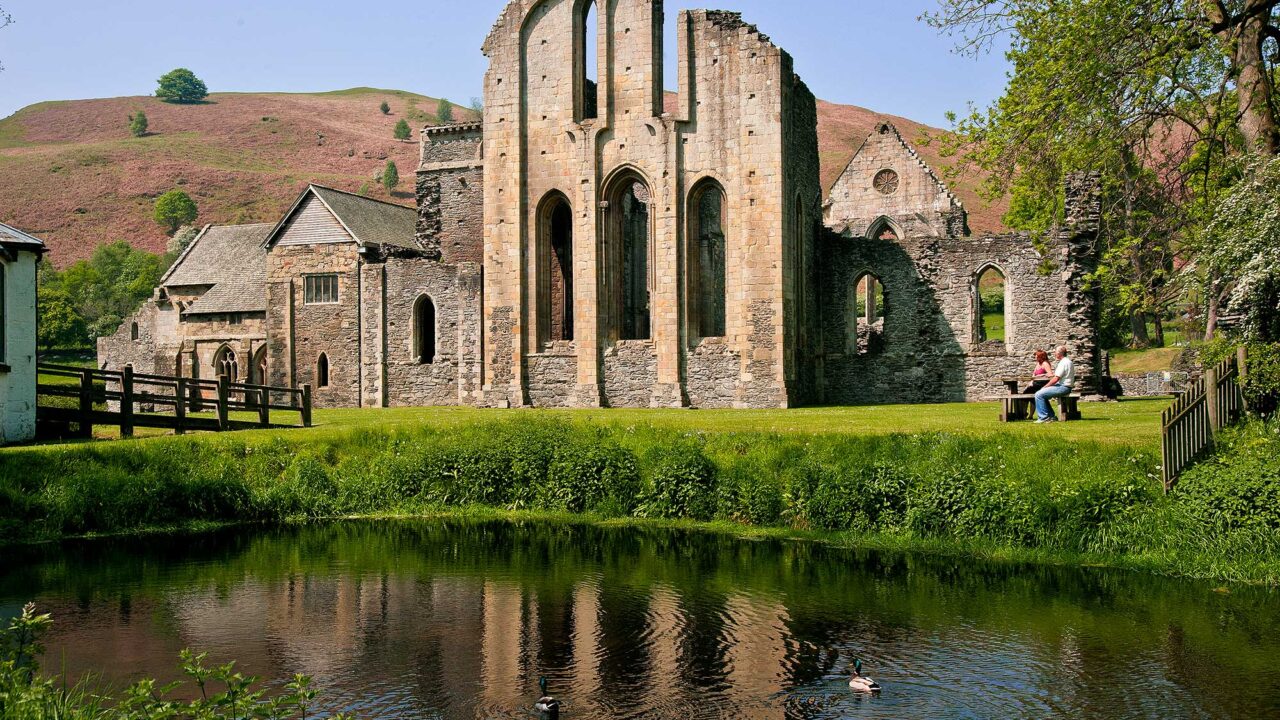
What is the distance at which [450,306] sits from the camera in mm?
38594

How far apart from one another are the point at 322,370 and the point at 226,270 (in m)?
9.97

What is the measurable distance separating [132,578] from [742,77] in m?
22.4

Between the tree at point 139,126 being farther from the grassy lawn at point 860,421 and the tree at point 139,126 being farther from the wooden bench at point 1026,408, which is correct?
the wooden bench at point 1026,408

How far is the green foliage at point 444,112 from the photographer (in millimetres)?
183625

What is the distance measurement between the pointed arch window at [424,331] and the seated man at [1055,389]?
2301 cm

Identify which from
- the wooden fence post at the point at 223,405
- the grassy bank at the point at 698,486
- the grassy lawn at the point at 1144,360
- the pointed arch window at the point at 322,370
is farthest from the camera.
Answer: the grassy lawn at the point at 1144,360

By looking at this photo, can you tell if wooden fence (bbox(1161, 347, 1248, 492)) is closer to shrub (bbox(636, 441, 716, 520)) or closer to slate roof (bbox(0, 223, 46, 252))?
shrub (bbox(636, 441, 716, 520))

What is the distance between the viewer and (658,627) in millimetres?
12359

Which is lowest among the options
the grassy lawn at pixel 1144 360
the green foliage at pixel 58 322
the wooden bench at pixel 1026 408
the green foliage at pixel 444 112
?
the wooden bench at pixel 1026 408

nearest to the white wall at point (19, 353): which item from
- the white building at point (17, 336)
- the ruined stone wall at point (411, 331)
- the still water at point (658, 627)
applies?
the white building at point (17, 336)

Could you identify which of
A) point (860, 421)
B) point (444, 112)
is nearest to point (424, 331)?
point (860, 421)

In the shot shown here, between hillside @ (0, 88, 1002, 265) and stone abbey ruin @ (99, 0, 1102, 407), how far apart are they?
232ft

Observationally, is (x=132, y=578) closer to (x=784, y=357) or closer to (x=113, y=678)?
(x=113, y=678)

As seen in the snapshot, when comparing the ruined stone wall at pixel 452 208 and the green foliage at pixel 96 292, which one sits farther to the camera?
the green foliage at pixel 96 292
